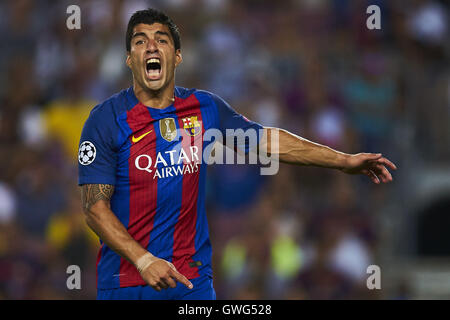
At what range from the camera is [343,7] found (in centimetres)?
1095

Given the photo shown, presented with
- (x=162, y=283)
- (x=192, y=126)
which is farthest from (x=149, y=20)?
(x=162, y=283)

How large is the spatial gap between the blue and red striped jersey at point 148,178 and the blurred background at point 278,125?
312 cm

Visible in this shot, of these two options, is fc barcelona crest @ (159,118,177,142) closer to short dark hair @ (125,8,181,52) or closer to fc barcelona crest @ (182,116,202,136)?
fc barcelona crest @ (182,116,202,136)

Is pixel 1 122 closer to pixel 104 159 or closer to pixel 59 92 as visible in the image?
pixel 59 92

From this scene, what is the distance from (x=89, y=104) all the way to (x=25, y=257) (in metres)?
2.27

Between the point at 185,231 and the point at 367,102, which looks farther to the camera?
the point at 367,102

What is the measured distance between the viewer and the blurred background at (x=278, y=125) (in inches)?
331

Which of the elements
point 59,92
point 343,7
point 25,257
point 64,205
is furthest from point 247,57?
point 25,257

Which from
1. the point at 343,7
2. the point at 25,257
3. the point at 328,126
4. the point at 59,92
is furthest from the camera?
the point at 343,7

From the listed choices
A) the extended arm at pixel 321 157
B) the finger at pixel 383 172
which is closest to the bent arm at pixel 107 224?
the extended arm at pixel 321 157

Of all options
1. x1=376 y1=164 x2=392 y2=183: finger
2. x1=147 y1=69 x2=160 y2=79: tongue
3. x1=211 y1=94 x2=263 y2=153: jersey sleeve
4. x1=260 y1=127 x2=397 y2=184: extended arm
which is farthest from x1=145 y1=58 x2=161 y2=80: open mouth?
x1=376 y1=164 x2=392 y2=183: finger

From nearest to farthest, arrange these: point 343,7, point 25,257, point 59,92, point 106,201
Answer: point 106,201, point 25,257, point 59,92, point 343,7

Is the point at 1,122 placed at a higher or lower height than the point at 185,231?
higher
